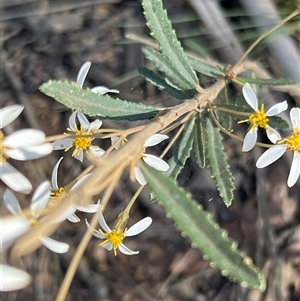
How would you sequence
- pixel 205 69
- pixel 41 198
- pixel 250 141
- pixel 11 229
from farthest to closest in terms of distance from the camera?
pixel 205 69 < pixel 250 141 < pixel 41 198 < pixel 11 229

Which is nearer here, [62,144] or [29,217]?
[29,217]

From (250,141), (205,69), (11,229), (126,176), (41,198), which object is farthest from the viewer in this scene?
(126,176)

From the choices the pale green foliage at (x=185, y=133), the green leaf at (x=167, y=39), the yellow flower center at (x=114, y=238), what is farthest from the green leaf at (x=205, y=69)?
the yellow flower center at (x=114, y=238)

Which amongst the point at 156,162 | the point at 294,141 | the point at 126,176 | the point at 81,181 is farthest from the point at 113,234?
the point at 126,176

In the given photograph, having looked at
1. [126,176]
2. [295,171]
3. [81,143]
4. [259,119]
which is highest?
[81,143]

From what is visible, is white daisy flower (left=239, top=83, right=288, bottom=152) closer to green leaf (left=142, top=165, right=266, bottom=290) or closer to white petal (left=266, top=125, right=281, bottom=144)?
white petal (left=266, top=125, right=281, bottom=144)

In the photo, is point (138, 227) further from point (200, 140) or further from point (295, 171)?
point (295, 171)
